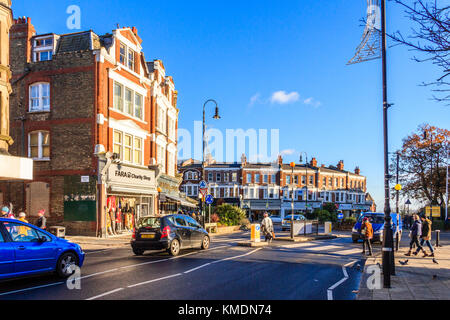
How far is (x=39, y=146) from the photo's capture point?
25.5 metres

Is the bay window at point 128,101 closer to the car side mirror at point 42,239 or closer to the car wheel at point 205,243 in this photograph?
the car wheel at point 205,243

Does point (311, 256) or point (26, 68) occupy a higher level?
point (26, 68)

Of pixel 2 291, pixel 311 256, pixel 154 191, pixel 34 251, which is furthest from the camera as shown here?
pixel 154 191

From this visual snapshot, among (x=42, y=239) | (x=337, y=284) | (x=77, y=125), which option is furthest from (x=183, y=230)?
(x=77, y=125)

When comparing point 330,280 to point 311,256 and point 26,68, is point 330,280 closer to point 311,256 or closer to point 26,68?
point 311,256

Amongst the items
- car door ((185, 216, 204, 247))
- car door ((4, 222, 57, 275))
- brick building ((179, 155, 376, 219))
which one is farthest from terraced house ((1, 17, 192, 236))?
brick building ((179, 155, 376, 219))

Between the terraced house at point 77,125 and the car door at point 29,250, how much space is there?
14.3 meters

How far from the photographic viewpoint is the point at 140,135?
29.2m

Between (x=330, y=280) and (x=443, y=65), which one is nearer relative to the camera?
(x=443, y=65)

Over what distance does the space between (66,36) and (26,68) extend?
333 cm

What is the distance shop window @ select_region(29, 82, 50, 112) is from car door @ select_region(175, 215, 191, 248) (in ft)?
47.3

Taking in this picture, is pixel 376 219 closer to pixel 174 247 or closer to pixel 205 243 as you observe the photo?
pixel 205 243

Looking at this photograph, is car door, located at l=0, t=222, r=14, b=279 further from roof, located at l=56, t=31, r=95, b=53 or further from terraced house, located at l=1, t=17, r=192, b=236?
roof, located at l=56, t=31, r=95, b=53
